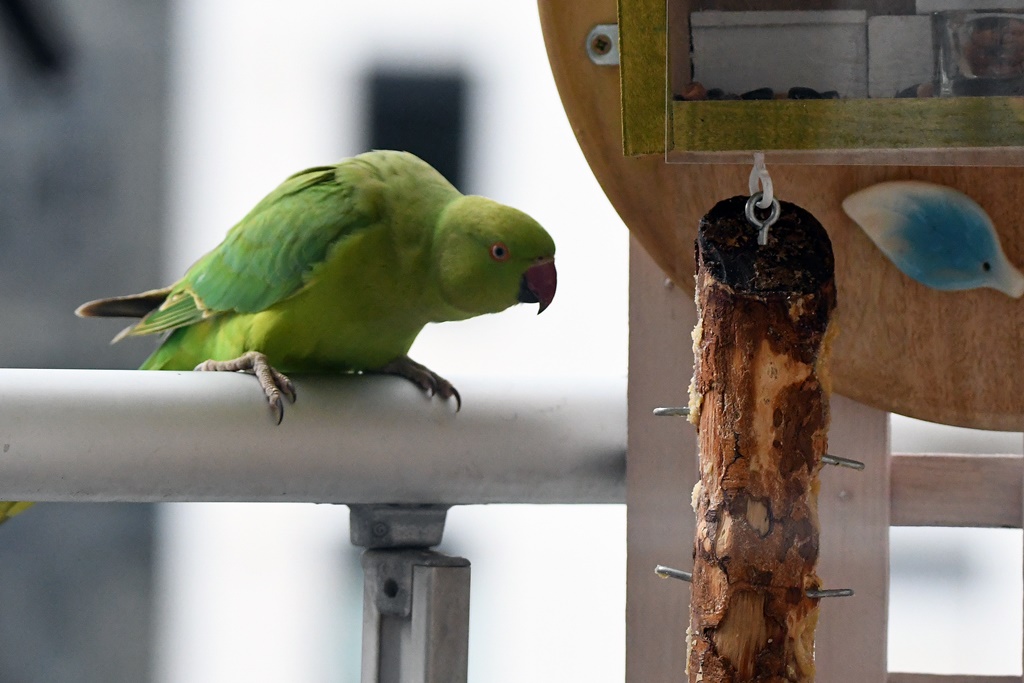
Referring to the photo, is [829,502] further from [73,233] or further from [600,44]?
[73,233]

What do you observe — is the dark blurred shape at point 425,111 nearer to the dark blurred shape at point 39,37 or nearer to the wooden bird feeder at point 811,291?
the dark blurred shape at point 39,37

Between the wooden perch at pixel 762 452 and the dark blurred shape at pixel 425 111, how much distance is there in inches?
68.6

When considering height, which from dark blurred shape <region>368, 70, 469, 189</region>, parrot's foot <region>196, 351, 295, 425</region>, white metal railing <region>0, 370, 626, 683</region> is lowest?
white metal railing <region>0, 370, 626, 683</region>

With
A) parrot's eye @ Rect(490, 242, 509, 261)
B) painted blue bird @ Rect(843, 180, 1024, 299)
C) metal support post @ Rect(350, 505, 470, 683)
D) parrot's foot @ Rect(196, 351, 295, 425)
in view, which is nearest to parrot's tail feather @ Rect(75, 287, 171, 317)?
parrot's foot @ Rect(196, 351, 295, 425)

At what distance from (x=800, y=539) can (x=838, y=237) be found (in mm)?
360

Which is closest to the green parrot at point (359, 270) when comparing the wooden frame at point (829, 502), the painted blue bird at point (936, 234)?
the wooden frame at point (829, 502)

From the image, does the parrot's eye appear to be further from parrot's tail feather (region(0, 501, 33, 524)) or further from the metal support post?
parrot's tail feather (region(0, 501, 33, 524))

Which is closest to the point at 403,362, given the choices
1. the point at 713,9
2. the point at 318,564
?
the point at 713,9

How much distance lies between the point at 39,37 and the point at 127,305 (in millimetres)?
989

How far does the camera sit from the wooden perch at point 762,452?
19.3 inches

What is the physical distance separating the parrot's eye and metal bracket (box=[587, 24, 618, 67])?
0.52m

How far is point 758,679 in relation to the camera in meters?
0.50

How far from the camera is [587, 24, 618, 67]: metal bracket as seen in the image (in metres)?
0.78

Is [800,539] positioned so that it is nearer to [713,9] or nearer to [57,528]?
[713,9]
